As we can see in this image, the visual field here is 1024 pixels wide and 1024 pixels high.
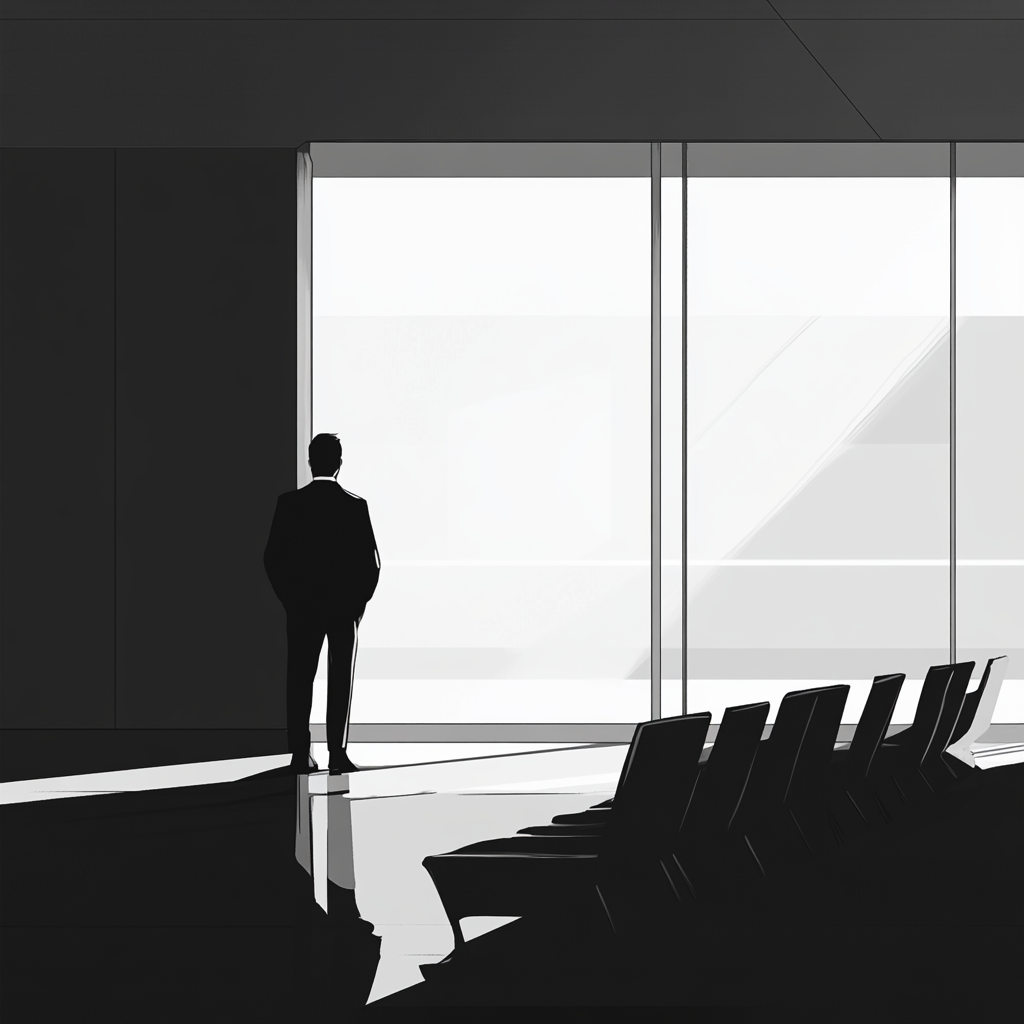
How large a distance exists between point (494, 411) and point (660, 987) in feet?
20.3

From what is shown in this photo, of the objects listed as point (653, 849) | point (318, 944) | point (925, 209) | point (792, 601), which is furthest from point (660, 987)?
point (925, 209)

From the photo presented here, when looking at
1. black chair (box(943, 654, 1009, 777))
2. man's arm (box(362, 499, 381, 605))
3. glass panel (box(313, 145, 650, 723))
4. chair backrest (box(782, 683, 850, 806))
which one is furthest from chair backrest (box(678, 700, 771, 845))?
glass panel (box(313, 145, 650, 723))

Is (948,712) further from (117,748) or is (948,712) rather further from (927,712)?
(117,748)

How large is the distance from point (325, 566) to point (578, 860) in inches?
160

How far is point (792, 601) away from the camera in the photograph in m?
9.25

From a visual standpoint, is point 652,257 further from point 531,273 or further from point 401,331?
point 401,331

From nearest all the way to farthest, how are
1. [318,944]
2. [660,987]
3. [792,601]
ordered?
1. [660,987]
2. [318,944]
3. [792,601]

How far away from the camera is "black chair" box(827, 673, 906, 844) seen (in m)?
5.29

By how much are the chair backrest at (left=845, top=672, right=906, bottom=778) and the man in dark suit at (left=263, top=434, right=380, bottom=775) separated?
9.84 ft

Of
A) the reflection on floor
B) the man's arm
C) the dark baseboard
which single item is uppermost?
the man's arm

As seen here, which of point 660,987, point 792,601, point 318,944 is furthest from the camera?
point 792,601

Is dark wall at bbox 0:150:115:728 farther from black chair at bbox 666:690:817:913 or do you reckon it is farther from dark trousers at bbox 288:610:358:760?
black chair at bbox 666:690:817:913

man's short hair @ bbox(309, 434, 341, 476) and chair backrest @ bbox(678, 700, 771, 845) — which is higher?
man's short hair @ bbox(309, 434, 341, 476)

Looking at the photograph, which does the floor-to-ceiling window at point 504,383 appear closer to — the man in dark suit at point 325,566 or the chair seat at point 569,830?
the man in dark suit at point 325,566
